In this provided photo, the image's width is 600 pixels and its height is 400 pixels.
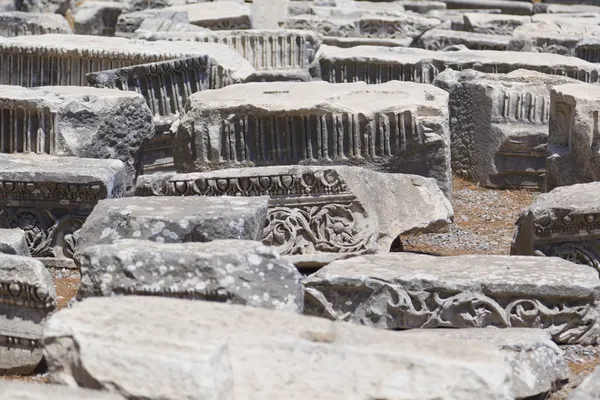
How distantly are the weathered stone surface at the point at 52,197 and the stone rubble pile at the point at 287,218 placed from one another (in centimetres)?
1

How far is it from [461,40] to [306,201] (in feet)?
23.2

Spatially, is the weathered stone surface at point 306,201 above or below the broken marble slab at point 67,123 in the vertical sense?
below

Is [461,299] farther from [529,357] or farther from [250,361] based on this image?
[250,361]

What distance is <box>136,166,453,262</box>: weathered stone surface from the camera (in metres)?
6.45

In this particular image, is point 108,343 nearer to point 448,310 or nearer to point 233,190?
point 448,310

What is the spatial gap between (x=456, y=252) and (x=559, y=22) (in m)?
7.27

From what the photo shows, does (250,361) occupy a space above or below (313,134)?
above

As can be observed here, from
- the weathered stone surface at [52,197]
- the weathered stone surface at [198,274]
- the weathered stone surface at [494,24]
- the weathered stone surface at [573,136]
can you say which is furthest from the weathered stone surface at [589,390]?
the weathered stone surface at [494,24]

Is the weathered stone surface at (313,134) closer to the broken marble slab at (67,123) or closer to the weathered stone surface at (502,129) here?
the broken marble slab at (67,123)

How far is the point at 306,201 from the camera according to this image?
6.58 m

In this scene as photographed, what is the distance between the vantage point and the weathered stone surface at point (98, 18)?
15992 millimetres

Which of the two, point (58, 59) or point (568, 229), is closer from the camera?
point (568, 229)

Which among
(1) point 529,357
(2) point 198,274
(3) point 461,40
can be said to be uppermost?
(2) point 198,274

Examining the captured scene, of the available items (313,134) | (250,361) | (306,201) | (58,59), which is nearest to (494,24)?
(58,59)
